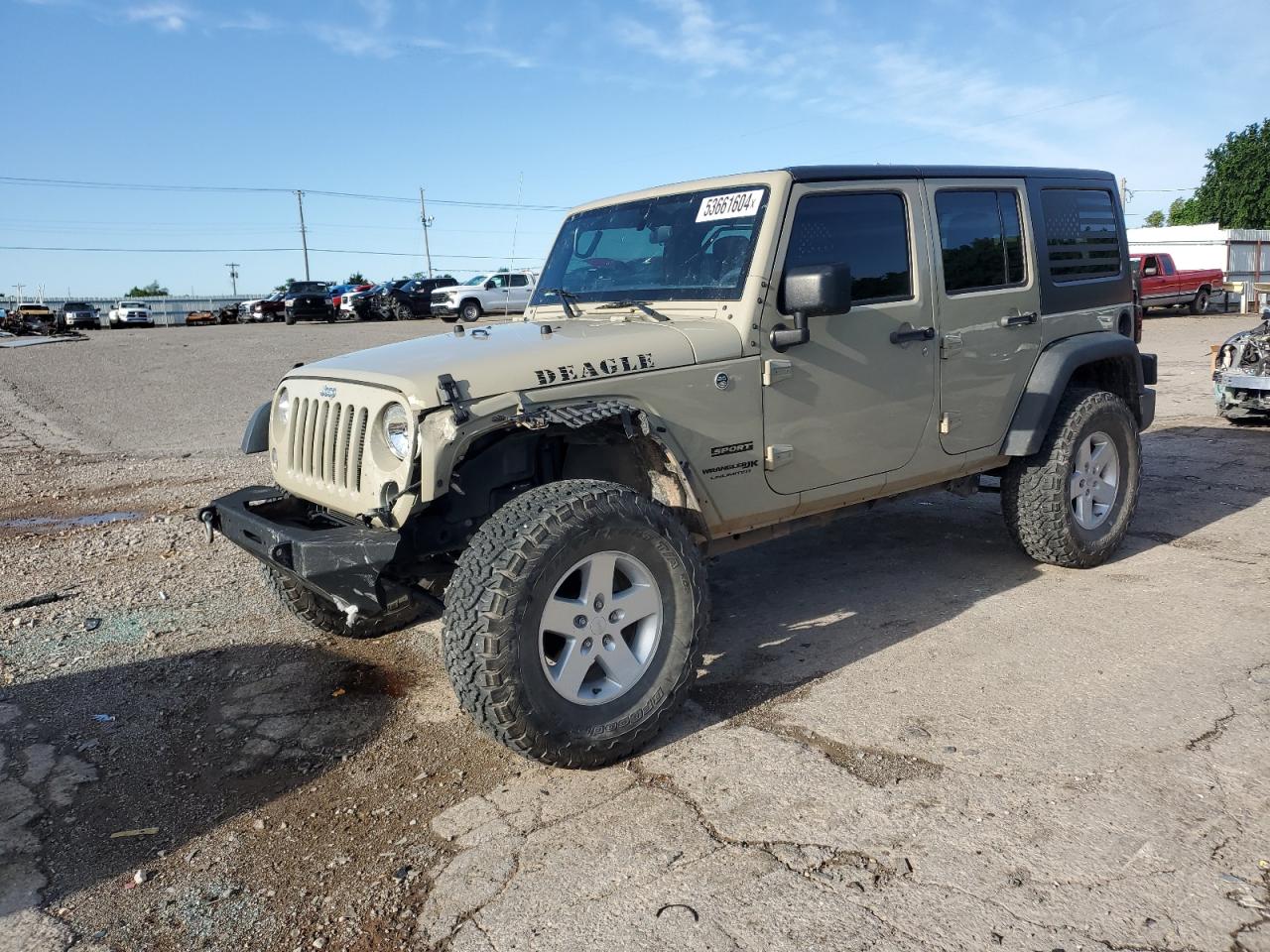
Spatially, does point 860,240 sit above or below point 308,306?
below

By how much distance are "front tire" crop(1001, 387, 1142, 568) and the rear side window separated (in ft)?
2.29

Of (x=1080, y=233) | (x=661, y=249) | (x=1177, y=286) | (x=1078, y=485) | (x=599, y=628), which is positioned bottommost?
(x=599, y=628)

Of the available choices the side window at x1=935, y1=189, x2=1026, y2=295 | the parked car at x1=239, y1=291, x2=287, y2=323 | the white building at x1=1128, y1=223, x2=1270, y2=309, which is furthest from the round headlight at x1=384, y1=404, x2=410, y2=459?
the parked car at x1=239, y1=291, x2=287, y2=323

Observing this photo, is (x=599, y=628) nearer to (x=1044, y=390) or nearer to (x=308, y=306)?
(x=1044, y=390)

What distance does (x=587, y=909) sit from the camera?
105 inches

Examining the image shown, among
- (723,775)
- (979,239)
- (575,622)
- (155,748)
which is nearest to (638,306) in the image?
(575,622)

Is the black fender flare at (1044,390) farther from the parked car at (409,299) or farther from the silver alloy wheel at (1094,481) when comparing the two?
the parked car at (409,299)

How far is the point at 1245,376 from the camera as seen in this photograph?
978 centimetres

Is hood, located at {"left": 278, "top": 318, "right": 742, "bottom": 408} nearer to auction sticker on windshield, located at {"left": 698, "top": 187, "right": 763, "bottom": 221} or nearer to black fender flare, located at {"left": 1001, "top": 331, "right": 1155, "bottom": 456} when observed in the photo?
auction sticker on windshield, located at {"left": 698, "top": 187, "right": 763, "bottom": 221}

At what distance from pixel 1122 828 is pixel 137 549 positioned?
18.6ft

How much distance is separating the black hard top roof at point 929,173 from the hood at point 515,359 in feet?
2.93

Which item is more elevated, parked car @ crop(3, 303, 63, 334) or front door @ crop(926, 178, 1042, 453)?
parked car @ crop(3, 303, 63, 334)

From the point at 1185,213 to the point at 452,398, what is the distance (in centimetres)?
7385

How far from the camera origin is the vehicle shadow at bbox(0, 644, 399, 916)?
307 cm
